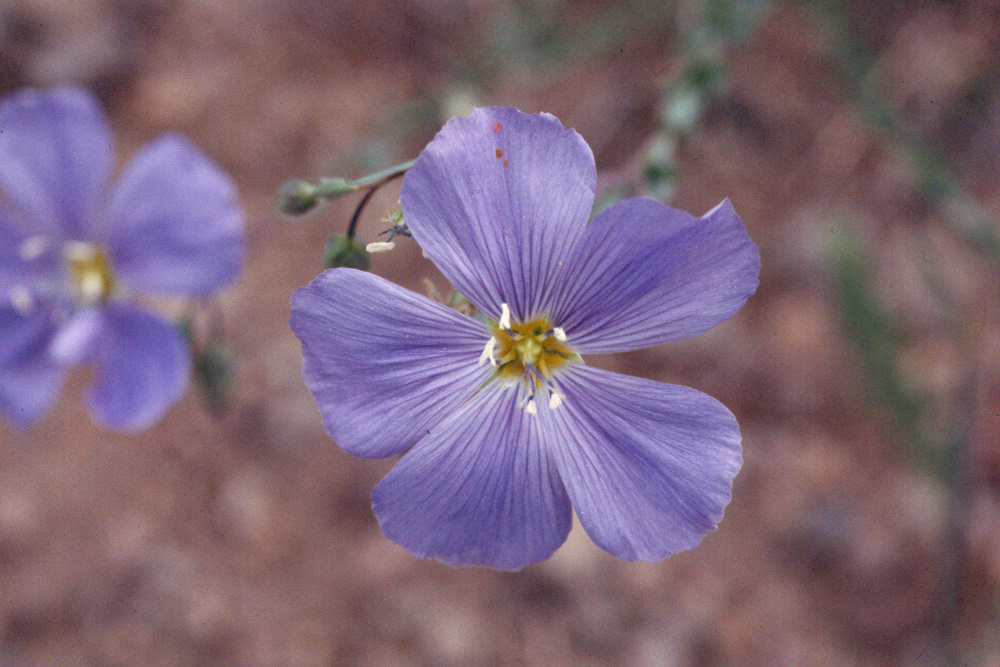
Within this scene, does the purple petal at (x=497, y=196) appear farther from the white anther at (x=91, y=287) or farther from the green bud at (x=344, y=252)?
the white anther at (x=91, y=287)

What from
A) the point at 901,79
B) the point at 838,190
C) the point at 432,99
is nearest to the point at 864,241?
the point at 838,190

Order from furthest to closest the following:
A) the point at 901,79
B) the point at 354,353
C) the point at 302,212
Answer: the point at 901,79, the point at 302,212, the point at 354,353

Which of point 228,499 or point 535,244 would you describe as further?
point 228,499

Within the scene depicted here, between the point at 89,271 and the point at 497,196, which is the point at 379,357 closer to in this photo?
the point at 497,196

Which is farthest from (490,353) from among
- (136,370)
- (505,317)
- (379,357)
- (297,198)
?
(136,370)

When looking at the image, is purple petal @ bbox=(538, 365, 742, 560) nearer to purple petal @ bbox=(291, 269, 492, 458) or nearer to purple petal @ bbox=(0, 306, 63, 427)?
purple petal @ bbox=(291, 269, 492, 458)

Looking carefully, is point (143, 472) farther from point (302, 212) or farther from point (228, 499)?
point (302, 212)

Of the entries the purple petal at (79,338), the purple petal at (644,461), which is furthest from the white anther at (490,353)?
the purple petal at (79,338)
